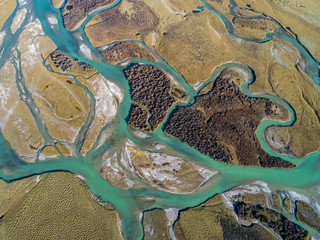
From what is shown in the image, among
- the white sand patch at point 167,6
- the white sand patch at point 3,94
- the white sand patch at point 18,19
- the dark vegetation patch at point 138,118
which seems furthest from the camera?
the white sand patch at point 167,6

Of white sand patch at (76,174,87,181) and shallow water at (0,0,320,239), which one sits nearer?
shallow water at (0,0,320,239)

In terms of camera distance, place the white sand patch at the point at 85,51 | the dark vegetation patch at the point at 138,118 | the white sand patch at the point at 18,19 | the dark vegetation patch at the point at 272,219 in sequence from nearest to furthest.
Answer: the dark vegetation patch at the point at 272,219, the dark vegetation patch at the point at 138,118, the white sand patch at the point at 85,51, the white sand patch at the point at 18,19

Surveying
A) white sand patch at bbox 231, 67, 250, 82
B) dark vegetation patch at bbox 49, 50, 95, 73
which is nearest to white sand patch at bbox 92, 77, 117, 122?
dark vegetation patch at bbox 49, 50, 95, 73

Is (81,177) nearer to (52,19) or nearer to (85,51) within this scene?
(85,51)

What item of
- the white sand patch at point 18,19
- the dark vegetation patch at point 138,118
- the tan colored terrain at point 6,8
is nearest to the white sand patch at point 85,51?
the dark vegetation patch at point 138,118

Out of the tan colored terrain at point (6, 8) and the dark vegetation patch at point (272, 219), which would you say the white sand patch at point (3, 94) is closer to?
the tan colored terrain at point (6, 8)

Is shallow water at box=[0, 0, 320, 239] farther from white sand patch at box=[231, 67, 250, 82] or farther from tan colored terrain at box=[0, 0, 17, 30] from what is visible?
tan colored terrain at box=[0, 0, 17, 30]

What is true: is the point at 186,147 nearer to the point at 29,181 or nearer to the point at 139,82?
the point at 139,82

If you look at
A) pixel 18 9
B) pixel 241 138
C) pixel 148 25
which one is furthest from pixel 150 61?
pixel 18 9
